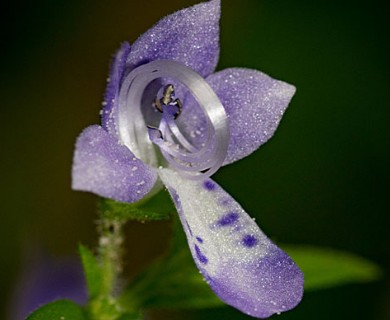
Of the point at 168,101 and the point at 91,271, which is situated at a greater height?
the point at 168,101

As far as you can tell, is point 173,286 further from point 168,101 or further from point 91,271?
point 168,101

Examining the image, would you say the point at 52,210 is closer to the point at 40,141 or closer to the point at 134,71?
the point at 40,141

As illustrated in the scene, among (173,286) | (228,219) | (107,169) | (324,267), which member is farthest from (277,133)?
(107,169)

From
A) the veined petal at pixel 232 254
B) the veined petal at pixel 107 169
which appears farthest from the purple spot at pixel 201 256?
the veined petal at pixel 107 169

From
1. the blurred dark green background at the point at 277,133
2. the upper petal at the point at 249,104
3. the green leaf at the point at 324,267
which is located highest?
the blurred dark green background at the point at 277,133

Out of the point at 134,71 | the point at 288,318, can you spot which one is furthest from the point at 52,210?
the point at 134,71

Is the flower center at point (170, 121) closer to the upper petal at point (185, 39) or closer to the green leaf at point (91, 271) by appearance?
the upper petal at point (185, 39)
